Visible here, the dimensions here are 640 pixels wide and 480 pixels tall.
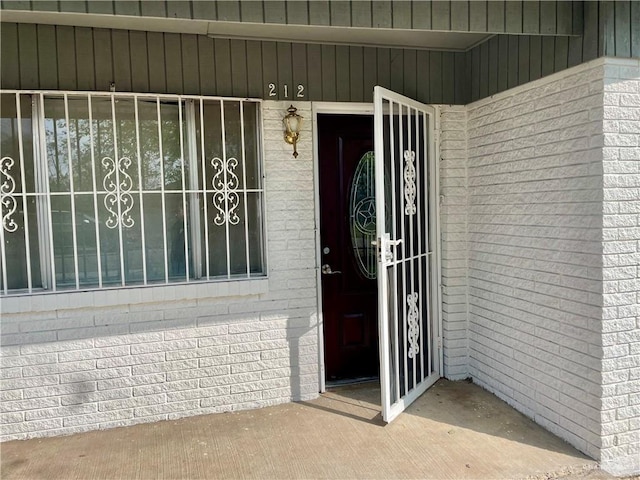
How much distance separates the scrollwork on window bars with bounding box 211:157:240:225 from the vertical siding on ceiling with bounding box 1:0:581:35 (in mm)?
1244

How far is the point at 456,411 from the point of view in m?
3.42

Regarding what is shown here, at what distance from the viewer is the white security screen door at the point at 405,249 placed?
316 centimetres

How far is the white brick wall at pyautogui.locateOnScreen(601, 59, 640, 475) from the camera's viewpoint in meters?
2.68

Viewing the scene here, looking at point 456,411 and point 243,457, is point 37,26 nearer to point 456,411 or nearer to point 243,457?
point 243,457

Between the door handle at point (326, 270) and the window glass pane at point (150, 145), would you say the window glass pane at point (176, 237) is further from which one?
the door handle at point (326, 270)

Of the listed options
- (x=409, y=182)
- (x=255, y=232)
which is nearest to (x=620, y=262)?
(x=409, y=182)

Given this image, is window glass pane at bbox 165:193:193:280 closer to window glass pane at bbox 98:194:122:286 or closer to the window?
the window

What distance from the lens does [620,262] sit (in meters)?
2.73

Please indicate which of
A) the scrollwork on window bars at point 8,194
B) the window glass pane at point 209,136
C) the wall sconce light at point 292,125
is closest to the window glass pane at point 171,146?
the window glass pane at point 209,136

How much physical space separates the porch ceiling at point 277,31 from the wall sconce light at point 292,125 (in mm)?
506

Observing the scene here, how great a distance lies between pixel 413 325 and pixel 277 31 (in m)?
2.25

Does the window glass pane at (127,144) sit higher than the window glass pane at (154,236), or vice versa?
the window glass pane at (127,144)

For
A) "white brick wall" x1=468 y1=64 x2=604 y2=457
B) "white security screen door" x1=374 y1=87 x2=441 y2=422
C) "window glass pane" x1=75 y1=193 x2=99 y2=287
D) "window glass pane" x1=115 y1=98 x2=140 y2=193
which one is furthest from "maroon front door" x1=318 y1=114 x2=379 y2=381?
"window glass pane" x1=75 y1=193 x2=99 y2=287

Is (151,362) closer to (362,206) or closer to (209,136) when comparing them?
(209,136)
